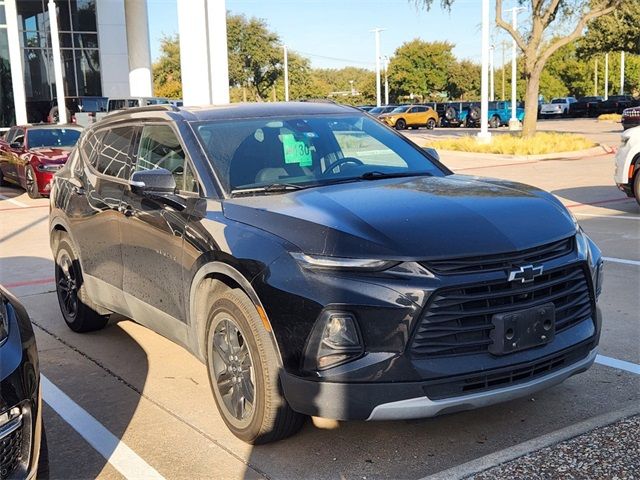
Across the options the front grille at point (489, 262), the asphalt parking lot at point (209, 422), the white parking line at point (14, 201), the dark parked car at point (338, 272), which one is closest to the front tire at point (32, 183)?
the white parking line at point (14, 201)

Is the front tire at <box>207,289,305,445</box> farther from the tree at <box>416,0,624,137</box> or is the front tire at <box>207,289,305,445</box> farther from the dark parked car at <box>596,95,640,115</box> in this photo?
the dark parked car at <box>596,95,640,115</box>

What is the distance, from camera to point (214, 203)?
13.8 feet

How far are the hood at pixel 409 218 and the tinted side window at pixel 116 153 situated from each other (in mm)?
1515

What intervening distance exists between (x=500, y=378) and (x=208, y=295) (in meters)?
1.64

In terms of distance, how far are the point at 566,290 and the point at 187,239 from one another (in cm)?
212

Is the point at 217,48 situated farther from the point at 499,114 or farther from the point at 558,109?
the point at 558,109

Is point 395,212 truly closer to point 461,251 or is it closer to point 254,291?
point 461,251

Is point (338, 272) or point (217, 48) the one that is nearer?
point (338, 272)

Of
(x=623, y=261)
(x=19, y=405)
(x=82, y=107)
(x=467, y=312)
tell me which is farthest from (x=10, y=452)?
(x=82, y=107)

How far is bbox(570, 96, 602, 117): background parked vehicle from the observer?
55.7 metres

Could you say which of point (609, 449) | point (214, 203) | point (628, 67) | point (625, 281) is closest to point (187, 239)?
point (214, 203)

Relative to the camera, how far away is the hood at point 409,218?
11.3 ft

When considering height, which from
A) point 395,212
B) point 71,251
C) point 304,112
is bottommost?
point 71,251

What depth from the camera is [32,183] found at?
52.7 ft
